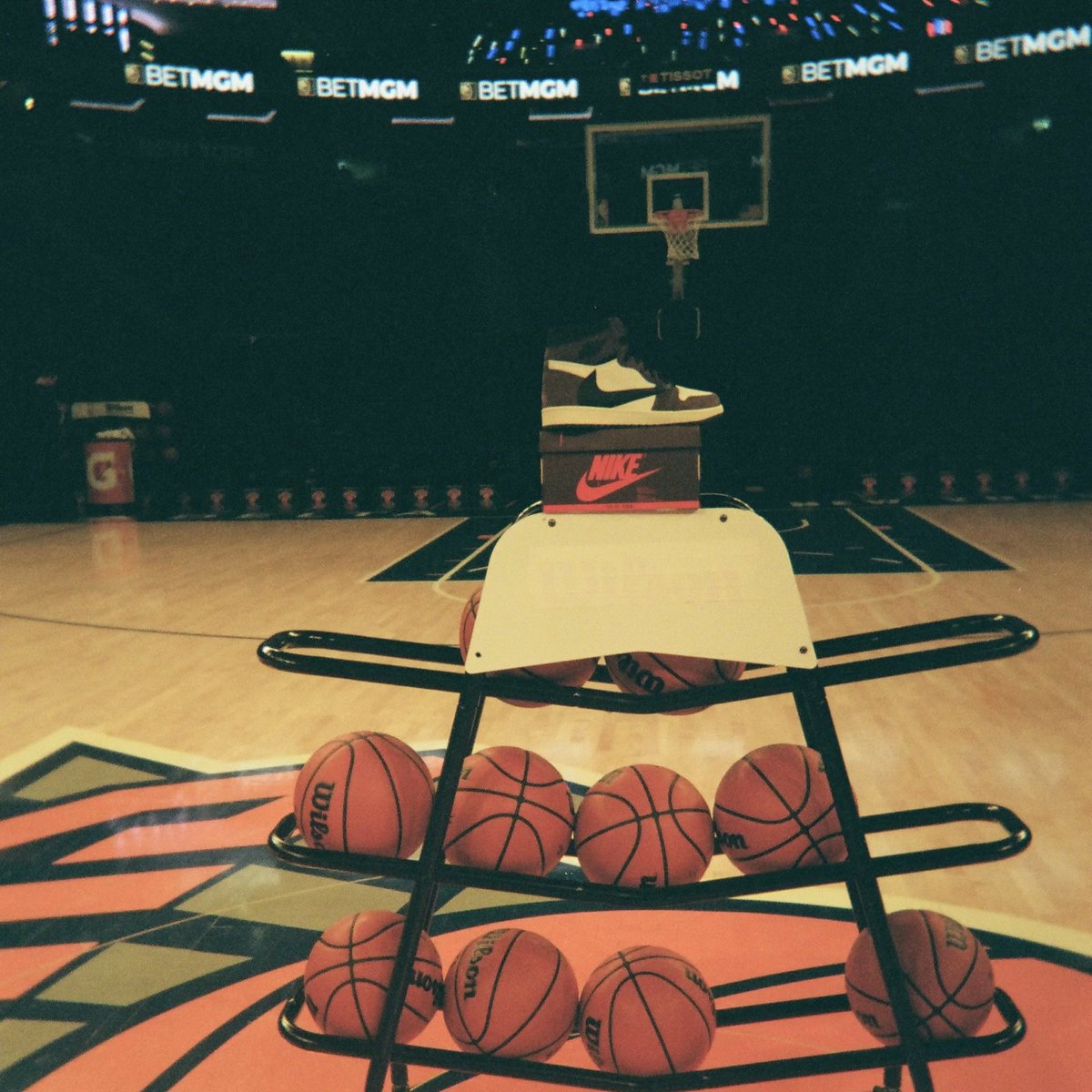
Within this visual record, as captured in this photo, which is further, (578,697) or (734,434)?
(734,434)

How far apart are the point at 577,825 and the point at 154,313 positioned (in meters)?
13.5

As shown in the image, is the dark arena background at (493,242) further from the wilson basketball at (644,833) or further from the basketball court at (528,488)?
the wilson basketball at (644,833)

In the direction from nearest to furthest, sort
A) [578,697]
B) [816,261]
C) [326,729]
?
[578,697] → [326,729] → [816,261]

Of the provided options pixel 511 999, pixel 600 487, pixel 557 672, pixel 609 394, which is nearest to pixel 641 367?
pixel 609 394

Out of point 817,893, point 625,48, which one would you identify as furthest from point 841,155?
point 817,893

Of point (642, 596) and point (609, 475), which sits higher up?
point (609, 475)

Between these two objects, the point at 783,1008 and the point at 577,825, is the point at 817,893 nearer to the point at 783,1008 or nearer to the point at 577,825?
the point at 783,1008

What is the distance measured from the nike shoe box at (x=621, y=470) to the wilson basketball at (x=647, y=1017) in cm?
73

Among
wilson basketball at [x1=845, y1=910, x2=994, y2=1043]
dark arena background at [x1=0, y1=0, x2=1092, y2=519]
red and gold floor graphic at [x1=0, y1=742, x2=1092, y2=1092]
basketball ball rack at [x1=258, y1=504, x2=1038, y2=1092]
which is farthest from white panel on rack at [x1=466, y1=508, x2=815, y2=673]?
dark arena background at [x1=0, y1=0, x2=1092, y2=519]

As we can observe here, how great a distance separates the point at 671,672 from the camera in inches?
60.1

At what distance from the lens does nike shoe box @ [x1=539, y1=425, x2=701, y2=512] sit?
1.43 m

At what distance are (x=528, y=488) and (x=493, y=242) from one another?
12.5ft

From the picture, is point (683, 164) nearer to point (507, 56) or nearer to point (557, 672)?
point (507, 56)

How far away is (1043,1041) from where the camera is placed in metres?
2.04
